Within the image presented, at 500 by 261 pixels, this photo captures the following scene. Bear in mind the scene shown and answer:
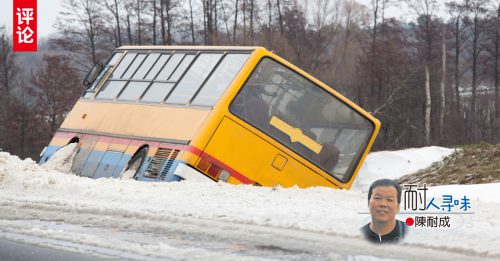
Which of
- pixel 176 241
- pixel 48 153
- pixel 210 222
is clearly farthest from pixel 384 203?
pixel 48 153

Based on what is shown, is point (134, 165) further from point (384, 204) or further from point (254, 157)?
point (384, 204)

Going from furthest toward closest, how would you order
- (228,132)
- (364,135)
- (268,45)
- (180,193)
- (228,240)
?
(268,45)
(364,135)
(228,132)
(180,193)
(228,240)

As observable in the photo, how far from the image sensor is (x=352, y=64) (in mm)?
69000

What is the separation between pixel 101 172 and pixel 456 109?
4660cm

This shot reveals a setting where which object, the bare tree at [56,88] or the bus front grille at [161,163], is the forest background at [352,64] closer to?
the bare tree at [56,88]

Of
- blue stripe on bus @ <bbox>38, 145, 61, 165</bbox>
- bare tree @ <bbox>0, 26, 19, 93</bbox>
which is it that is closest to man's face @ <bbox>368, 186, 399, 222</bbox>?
blue stripe on bus @ <bbox>38, 145, 61, 165</bbox>

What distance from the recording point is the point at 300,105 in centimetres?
1731

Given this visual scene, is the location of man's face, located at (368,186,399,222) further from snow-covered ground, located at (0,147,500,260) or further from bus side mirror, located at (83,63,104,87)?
bus side mirror, located at (83,63,104,87)

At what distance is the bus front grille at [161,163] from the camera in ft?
54.6

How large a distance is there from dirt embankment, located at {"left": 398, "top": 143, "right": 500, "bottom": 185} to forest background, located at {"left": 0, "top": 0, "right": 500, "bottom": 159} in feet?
81.3

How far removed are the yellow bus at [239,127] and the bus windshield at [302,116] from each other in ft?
0.06

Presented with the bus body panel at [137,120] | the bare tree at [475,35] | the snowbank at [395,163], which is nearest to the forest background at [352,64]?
the bare tree at [475,35]

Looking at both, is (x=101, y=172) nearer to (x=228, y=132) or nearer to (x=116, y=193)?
(x=228, y=132)


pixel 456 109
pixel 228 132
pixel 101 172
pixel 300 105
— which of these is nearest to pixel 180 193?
pixel 228 132
